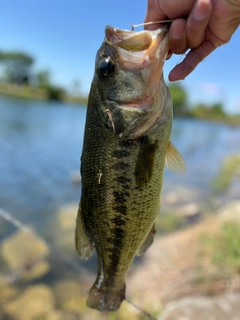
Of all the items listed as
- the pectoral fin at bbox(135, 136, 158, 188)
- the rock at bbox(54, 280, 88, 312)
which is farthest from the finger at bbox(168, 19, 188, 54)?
the rock at bbox(54, 280, 88, 312)

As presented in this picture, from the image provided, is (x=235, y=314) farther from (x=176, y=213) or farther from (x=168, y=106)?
(x=176, y=213)

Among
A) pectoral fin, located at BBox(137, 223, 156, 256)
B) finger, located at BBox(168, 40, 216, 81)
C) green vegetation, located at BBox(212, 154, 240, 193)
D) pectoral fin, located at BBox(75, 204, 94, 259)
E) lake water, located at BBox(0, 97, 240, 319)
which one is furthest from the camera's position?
green vegetation, located at BBox(212, 154, 240, 193)

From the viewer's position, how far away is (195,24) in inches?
70.8

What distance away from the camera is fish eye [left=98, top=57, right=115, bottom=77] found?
1.96 m

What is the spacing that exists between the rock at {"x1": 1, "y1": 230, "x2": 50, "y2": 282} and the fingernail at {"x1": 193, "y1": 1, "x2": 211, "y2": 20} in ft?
18.9

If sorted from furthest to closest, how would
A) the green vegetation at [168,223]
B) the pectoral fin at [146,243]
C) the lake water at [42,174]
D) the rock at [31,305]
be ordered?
the lake water at [42,174] → the green vegetation at [168,223] → the rock at [31,305] → the pectoral fin at [146,243]

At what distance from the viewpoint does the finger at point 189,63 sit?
2098 millimetres

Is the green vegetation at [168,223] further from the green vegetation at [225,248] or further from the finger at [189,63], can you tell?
the finger at [189,63]

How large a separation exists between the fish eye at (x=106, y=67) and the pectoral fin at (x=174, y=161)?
0.62 metres

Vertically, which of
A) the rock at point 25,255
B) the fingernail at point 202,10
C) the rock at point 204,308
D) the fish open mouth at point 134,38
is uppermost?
the fingernail at point 202,10

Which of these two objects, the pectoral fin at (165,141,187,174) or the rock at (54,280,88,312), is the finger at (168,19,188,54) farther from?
the rock at (54,280,88,312)

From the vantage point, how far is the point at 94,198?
2.10 meters

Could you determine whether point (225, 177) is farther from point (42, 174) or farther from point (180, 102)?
point (180, 102)

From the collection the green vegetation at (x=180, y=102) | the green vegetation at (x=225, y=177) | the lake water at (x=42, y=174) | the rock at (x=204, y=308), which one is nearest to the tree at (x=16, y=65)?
the green vegetation at (x=180, y=102)
